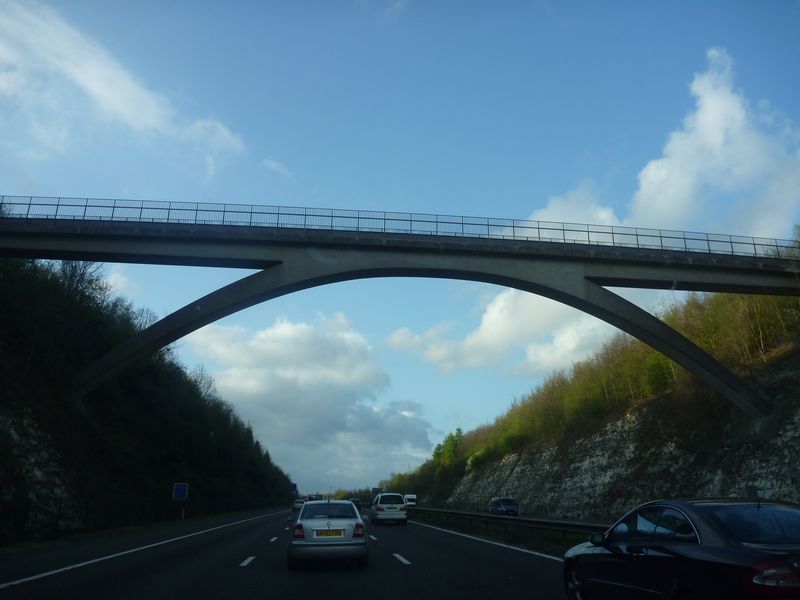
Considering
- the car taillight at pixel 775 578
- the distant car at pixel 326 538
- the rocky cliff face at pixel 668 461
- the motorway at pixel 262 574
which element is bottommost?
the motorway at pixel 262 574

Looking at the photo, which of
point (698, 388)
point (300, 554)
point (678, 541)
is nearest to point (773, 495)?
point (698, 388)

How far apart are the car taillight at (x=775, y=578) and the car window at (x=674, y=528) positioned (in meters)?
Result: 0.77

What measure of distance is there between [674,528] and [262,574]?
8182 mm

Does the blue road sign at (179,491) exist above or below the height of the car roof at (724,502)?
below

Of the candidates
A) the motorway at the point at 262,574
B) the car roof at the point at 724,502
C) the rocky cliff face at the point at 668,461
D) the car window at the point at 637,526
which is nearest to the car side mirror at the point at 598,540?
the car window at the point at 637,526

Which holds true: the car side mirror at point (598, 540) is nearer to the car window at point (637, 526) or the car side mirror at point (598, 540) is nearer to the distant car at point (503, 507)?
the car window at point (637, 526)

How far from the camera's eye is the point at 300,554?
12.1 m

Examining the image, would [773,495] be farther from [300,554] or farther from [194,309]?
[194,309]

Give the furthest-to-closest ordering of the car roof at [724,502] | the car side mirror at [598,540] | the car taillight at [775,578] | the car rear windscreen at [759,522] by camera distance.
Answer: the car side mirror at [598,540] < the car roof at [724,502] < the car rear windscreen at [759,522] < the car taillight at [775,578]

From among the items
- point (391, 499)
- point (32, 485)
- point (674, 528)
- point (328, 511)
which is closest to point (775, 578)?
point (674, 528)

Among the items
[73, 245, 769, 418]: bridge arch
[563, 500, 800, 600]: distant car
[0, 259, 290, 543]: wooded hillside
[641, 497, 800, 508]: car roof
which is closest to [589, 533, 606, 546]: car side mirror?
[563, 500, 800, 600]: distant car

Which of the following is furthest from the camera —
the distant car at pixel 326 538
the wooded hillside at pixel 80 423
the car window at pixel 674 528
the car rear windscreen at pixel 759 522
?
the wooded hillside at pixel 80 423

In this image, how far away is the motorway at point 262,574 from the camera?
31.0 feet

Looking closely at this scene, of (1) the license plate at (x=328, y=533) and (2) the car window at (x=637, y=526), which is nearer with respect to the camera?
(2) the car window at (x=637, y=526)
